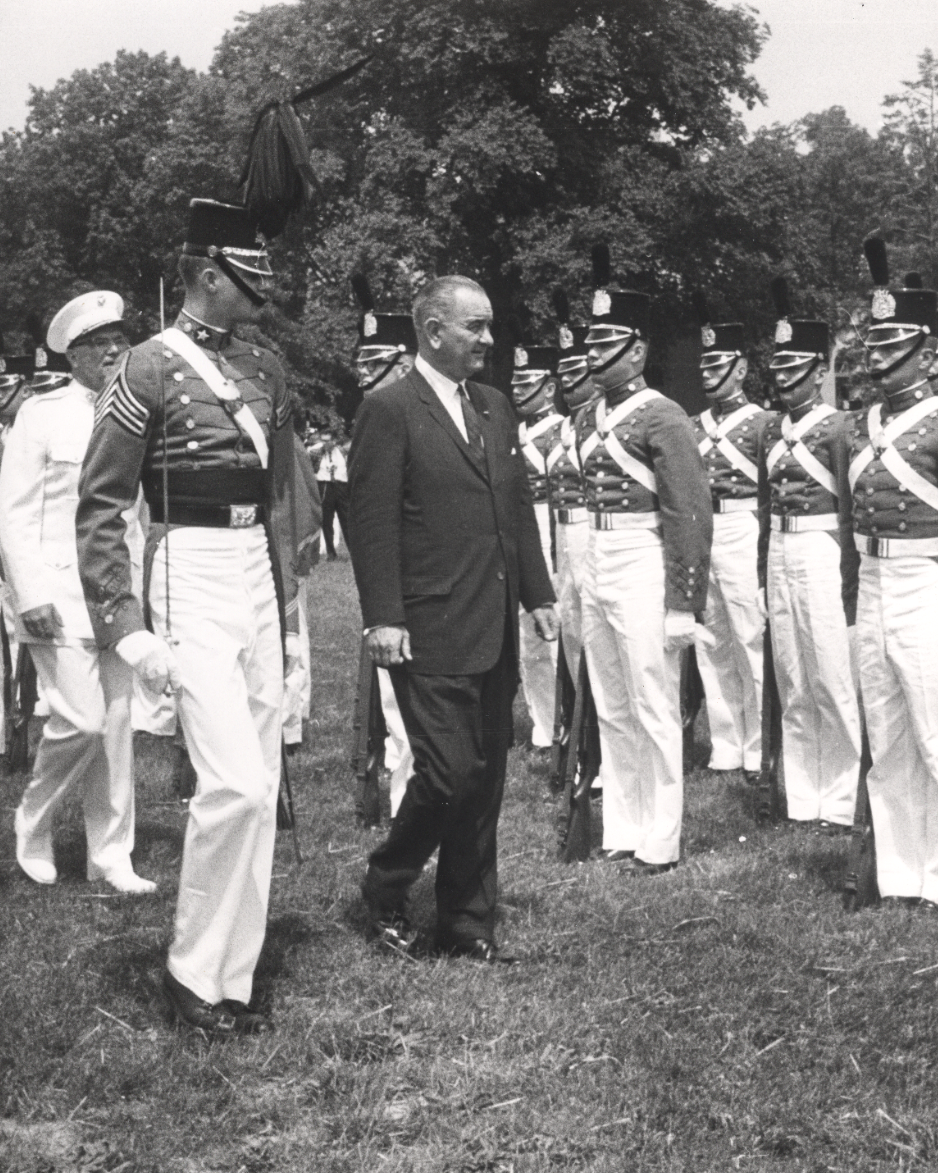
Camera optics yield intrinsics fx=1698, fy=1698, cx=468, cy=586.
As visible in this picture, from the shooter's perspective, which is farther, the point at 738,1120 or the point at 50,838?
the point at 50,838

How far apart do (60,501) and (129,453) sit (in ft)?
8.51

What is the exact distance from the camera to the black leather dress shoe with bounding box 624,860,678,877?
7.64 metres

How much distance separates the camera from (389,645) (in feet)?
19.0

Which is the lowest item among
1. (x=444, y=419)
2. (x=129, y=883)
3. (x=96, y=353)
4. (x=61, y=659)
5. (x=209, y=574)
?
(x=129, y=883)

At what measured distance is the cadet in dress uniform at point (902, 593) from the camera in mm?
6988

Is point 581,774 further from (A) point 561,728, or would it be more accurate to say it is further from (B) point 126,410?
(B) point 126,410

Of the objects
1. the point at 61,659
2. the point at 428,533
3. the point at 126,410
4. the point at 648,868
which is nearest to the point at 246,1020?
the point at 428,533

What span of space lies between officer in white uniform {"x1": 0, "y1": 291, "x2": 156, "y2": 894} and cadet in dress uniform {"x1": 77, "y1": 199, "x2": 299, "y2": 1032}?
1.96 meters

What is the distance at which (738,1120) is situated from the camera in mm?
4637

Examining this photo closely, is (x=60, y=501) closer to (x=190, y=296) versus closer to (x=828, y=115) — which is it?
(x=190, y=296)

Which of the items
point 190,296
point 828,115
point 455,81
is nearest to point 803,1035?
point 190,296

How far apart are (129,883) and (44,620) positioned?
120cm

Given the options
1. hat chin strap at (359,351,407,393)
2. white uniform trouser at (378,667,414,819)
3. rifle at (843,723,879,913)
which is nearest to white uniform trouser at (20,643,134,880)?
white uniform trouser at (378,667,414,819)

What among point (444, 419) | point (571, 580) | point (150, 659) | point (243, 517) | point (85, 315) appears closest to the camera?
point (150, 659)
